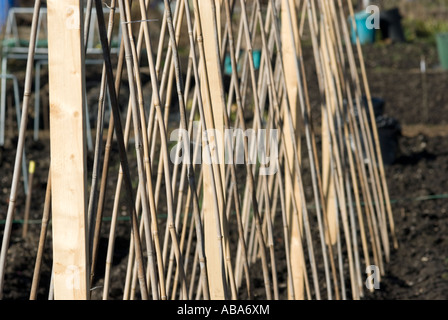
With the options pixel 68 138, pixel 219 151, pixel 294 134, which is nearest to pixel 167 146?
pixel 68 138

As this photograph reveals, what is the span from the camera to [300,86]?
2.84 m

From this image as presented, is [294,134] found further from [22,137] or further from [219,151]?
[22,137]

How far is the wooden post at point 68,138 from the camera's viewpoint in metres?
1.68

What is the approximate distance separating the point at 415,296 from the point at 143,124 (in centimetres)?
221

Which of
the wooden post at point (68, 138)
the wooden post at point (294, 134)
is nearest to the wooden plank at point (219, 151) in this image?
the wooden post at point (294, 134)

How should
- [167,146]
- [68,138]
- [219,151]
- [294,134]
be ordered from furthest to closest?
[294,134] → [219,151] → [167,146] → [68,138]

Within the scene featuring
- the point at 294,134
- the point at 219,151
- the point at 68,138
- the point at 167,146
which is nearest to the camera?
the point at 68,138

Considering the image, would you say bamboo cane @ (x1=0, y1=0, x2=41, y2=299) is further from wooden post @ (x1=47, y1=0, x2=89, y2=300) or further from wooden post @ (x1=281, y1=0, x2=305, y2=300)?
wooden post @ (x1=281, y1=0, x2=305, y2=300)

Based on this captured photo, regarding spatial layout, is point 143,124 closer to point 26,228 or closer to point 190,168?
point 190,168

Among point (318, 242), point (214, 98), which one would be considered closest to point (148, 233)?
point (214, 98)

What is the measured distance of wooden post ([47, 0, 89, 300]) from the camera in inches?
66.3

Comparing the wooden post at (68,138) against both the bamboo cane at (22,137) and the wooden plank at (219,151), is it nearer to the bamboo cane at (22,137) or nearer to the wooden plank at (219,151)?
the bamboo cane at (22,137)

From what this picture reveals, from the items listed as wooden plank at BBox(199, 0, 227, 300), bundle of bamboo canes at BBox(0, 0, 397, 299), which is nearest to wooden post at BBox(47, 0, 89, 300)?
bundle of bamboo canes at BBox(0, 0, 397, 299)

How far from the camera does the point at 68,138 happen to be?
1704 mm
